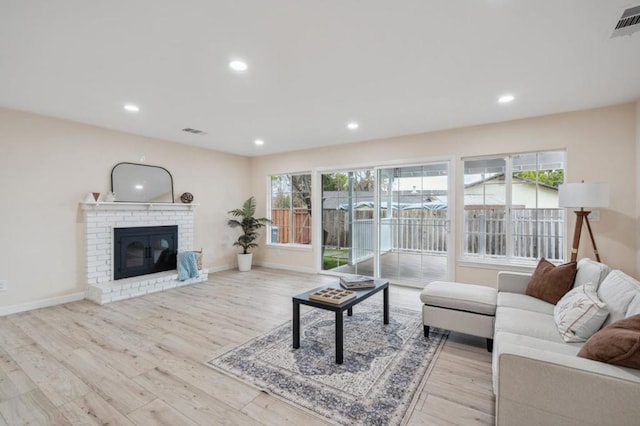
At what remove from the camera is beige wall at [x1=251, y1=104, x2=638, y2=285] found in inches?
133

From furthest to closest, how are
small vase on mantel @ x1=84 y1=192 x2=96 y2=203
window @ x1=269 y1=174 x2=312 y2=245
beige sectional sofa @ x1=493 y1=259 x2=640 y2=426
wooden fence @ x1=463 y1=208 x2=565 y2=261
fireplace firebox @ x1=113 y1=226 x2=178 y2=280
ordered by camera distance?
window @ x1=269 y1=174 x2=312 y2=245, fireplace firebox @ x1=113 y1=226 x2=178 y2=280, small vase on mantel @ x1=84 y1=192 x2=96 y2=203, wooden fence @ x1=463 y1=208 x2=565 y2=261, beige sectional sofa @ x1=493 y1=259 x2=640 y2=426

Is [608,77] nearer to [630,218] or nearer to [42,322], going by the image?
[630,218]

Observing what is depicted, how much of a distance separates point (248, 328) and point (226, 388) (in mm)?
1052

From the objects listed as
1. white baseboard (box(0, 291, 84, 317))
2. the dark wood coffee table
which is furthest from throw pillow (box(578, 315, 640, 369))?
white baseboard (box(0, 291, 84, 317))

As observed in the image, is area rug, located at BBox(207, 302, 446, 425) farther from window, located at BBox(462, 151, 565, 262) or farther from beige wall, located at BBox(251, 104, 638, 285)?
beige wall, located at BBox(251, 104, 638, 285)

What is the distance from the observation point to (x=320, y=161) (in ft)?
18.9

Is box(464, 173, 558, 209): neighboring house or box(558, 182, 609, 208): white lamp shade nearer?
box(558, 182, 609, 208): white lamp shade

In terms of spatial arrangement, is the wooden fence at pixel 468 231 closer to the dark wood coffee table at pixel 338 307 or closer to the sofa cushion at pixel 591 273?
the sofa cushion at pixel 591 273

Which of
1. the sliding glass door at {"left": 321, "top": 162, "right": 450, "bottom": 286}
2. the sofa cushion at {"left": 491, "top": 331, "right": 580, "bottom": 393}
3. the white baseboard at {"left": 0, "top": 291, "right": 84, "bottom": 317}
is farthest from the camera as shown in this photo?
the sliding glass door at {"left": 321, "top": 162, "right": 450, "bottom": 286}

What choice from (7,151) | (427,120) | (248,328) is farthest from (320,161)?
(7,151)

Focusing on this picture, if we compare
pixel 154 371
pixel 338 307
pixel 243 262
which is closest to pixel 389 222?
pixel 338 307

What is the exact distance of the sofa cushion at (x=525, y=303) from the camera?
2.42m

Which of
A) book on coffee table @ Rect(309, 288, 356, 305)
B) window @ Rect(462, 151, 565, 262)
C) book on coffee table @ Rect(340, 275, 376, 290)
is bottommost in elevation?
book on coffee table @ Rect(309, 288, 356, 305)

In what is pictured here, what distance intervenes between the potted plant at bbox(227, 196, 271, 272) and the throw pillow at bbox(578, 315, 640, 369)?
5.44 metres
